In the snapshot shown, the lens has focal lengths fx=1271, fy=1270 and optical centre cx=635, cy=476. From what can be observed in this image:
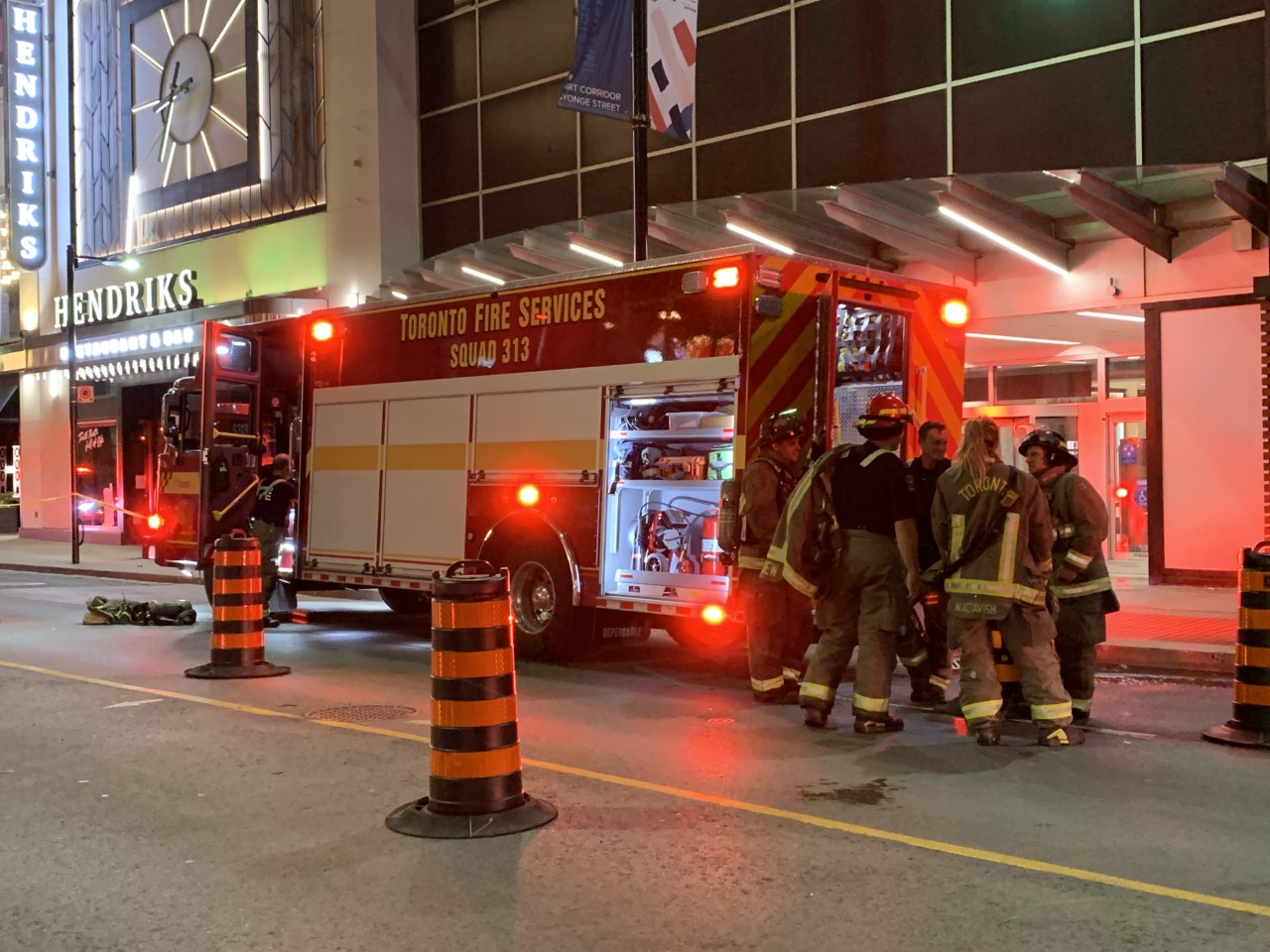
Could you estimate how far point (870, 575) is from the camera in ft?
23.4

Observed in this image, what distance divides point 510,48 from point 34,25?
629 inches

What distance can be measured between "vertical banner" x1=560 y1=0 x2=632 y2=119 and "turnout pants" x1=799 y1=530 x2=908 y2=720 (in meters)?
6.73

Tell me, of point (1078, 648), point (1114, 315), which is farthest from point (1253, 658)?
point (1114, 315)

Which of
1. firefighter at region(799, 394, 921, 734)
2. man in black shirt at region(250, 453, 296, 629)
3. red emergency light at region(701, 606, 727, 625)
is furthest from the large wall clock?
firefighter at region(799, 394, 921, 734)

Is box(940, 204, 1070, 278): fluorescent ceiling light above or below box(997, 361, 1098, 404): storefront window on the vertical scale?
above

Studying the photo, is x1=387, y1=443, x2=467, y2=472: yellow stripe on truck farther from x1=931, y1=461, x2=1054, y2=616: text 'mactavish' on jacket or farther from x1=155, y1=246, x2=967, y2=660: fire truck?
x1=931, y1=461, x2=1054, y2=616: text 'mactavish' on jacket

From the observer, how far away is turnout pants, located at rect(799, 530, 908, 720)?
7.11 metres

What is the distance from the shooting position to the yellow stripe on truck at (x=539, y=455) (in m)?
9.77

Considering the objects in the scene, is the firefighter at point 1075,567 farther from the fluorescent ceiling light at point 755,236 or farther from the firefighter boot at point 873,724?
the fluorescent ceiling light at point 755,236

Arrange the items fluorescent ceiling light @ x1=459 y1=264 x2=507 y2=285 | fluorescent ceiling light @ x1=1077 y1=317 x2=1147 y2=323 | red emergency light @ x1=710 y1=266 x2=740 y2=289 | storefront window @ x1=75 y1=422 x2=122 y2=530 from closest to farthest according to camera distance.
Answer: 1. red emergency light @ x1=710 y1=266 x2=740 y2=289
2. fluorescent ceiling light @ x1=1077 y1=317 x2=1147 y2=323
3. fluorescent ceiling light @ x1=459 y1=264 x2=507 y2=285
4. storefront window @ x1=75 y1=422 x2=122 y2=530

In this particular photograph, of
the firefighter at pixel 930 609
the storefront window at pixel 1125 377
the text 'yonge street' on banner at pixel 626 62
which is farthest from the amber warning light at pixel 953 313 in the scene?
the storefront window at pixel 1125 377

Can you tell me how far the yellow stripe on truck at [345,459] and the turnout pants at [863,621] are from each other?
220 inches

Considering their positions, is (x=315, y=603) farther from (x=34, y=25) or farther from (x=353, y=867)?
(x=34, y=25)

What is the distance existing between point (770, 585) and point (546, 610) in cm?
264
